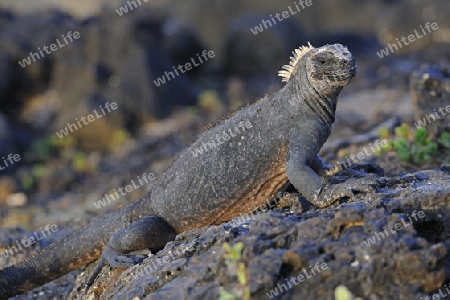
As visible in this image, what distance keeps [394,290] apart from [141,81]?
513 inches

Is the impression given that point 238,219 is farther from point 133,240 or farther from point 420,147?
point 420,147

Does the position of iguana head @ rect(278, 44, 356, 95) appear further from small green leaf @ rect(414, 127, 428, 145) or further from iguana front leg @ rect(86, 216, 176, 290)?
small green leaf @ rect(414, 127, 428, 145)

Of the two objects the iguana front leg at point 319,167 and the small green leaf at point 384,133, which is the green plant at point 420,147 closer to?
the small green leaf at point 384,133

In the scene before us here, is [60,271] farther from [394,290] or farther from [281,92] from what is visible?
[394,290]

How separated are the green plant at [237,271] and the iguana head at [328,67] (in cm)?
153

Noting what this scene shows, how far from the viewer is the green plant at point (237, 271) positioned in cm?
286

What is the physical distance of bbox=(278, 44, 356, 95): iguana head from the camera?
13.4 ft

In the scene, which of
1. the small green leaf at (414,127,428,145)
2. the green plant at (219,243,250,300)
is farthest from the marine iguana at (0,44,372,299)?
the small green leaf at (414,127,428,145)

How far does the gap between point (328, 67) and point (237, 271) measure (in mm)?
1713

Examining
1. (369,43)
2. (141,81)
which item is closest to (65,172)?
(141,81)

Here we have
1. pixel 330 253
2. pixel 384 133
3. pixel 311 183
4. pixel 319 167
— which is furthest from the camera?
pixel 384 133

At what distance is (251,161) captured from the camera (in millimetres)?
4441

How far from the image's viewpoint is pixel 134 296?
11.3ft

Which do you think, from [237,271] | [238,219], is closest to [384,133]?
[238,219]
